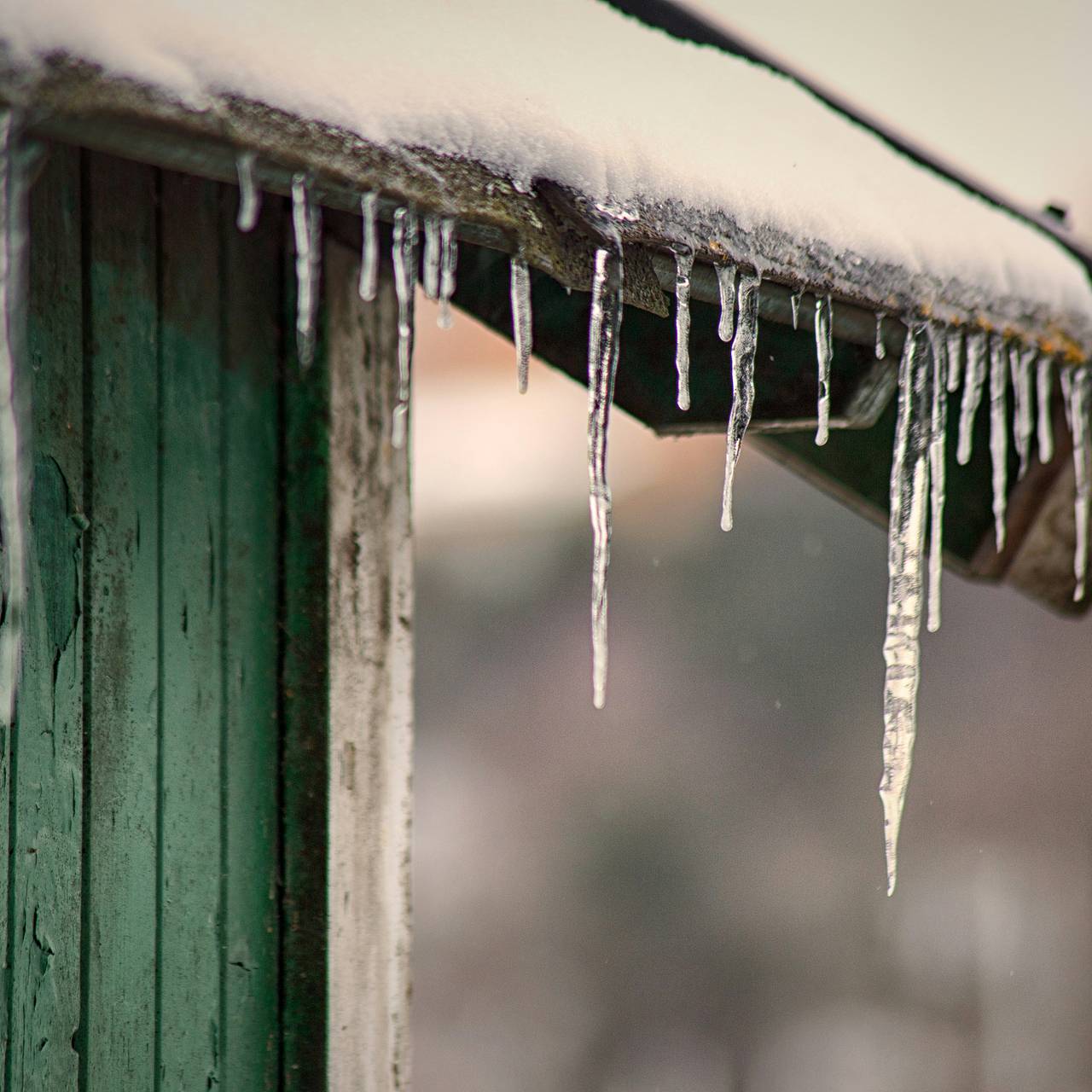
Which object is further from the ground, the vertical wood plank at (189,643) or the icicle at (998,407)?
the icicle at (998,407)

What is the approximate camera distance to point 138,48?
0.96 metres

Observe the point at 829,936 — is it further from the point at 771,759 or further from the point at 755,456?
the point at 755,456

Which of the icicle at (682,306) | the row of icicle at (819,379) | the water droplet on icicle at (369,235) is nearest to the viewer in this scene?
the water droplet on icicle at (369,235)

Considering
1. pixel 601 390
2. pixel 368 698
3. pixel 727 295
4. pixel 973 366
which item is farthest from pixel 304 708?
pixel 973 366

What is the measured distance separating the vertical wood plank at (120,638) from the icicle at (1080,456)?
1735 mm

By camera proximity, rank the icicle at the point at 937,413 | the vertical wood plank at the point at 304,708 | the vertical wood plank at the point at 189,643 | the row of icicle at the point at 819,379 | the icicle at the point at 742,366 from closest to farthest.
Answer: the row of icicle at the point at 819,379, the icicle at the point at 742,366, the vertical wood plank at the point at 189,643, the vertical wood plank at the point at 304,708, the icicle at the point at 937,413

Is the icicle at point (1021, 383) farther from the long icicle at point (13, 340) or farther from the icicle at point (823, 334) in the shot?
the long icicle at point (13, 340)

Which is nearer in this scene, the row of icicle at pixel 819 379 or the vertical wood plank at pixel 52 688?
the row of icicle at pixel 819 379

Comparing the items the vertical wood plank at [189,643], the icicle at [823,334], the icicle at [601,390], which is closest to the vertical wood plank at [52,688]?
the vertical wood plank at [189,643]

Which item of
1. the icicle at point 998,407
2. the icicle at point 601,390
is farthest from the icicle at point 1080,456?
the icicle at point 601,390

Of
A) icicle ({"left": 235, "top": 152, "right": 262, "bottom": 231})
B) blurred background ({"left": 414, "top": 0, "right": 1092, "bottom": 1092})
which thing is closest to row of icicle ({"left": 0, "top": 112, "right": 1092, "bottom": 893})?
icicle ({"left": 235, "top": 152, "right": 262, "bottom": 231})

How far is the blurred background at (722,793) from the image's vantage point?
7512 mm

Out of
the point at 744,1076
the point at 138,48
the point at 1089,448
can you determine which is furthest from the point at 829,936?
the point at 138,48

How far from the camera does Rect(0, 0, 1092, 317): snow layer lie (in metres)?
1.02
